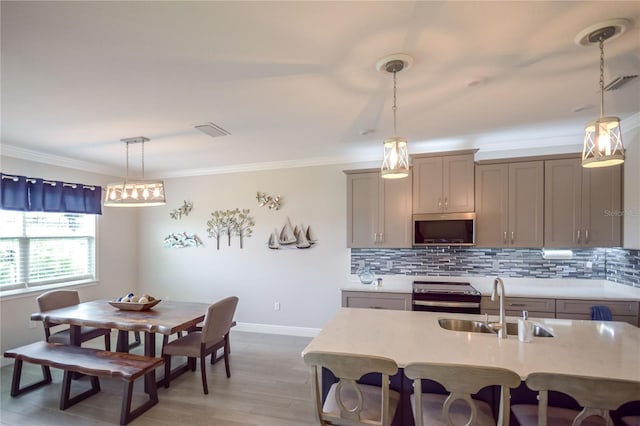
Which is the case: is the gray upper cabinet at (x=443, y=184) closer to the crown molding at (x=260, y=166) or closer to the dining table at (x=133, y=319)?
the crown molding at (x=260, y=166)

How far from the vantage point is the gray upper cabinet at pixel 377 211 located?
3783mm

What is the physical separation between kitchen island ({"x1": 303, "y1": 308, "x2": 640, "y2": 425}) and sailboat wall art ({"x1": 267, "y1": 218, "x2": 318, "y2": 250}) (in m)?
2.27

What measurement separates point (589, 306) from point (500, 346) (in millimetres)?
2087

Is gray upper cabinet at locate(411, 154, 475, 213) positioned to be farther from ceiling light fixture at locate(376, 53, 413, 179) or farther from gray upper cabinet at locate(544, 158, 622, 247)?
ceiling light fixture at locate(376, 53, 413, 179)

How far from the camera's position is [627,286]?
10.2 feet

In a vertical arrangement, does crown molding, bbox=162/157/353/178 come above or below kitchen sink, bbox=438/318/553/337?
above

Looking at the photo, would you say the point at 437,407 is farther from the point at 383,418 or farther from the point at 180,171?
the point at 180,171

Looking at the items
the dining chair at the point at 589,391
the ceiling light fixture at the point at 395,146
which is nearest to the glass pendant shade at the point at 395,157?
the ceiling light fixture at the point at 395,146

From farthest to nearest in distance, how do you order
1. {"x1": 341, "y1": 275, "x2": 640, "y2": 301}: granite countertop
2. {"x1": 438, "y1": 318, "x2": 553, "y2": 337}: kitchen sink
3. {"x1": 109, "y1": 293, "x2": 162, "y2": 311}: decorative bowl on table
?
{"x1": 109, "y1": 293, "x2": 162, "y2": 311}: decorative bowl on table
{"x1": 341, "y1": 275, "x2": 640, "y2": 301}: granite countertop
{"x1": 438, "y1": 318, "x2": 553, "y2": 337}: kitchen sink

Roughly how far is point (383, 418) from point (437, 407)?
351 millimetres

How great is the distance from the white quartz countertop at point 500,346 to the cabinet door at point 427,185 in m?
1.68

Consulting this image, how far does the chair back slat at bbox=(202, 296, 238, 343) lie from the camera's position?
2.90m

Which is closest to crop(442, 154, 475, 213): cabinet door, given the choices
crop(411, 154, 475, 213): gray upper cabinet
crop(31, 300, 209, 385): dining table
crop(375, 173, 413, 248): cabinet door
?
crop(411, 154, 475, 213): gray upper cabinet

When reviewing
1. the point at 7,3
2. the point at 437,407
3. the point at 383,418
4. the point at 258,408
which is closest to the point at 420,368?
the point at 383,418
